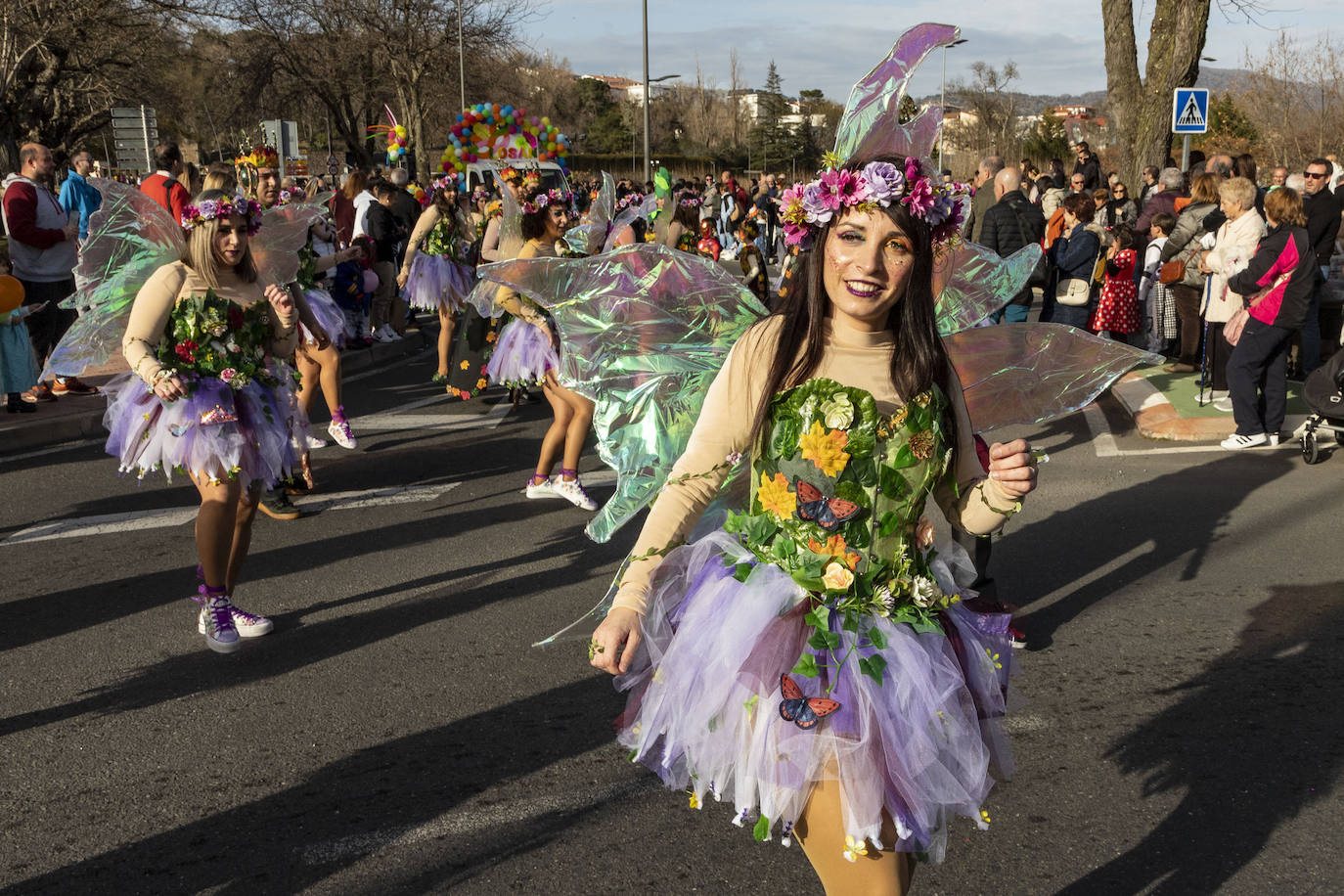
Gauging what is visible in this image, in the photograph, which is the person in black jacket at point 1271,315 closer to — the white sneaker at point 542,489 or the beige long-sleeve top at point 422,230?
the white sneaker at point 542,489

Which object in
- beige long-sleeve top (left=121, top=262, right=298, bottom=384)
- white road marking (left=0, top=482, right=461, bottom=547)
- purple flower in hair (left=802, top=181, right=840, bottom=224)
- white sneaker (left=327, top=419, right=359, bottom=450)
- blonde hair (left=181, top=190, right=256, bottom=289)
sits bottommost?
white road marking (left=0, top=482, right=461, bottom=547)

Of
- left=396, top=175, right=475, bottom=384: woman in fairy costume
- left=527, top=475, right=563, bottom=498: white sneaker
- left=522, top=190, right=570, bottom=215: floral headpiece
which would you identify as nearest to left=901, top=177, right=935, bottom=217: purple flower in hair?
left=527, top=475, right=563, bottom=498: white sneaker

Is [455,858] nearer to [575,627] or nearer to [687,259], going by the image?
[575,627]

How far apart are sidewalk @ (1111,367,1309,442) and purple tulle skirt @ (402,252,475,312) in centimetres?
667

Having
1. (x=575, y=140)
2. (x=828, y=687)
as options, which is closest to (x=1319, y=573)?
(x=828, y=687)

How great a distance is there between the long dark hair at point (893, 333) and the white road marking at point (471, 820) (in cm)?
176

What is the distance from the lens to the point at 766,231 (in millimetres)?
26766

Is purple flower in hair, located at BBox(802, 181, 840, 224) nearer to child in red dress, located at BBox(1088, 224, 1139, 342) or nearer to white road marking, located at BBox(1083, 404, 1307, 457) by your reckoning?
white road marking, located at BBox(1083, 404, 1307, 457)

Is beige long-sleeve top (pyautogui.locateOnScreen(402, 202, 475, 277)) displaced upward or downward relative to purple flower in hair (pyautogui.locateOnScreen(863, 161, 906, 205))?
downward

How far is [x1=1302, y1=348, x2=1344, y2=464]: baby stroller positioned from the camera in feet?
26.7

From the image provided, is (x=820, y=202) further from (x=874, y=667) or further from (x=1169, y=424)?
(x=1169, y=424)

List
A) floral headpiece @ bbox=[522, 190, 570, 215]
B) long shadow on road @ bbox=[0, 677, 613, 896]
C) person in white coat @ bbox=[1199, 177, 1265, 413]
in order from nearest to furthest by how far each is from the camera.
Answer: long shadow on road @ bbox=[0, 677, 613, 896] → floral headpiece @ bbox=[522, 190, 570, 215] → person in white coat @ bbox=[1199, 177, 1265, 413]

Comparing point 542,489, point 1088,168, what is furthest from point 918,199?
point 1088,168

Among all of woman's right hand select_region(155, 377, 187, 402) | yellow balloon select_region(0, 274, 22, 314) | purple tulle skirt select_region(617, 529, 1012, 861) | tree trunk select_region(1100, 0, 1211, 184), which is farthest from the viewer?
tree trunk select_region(1100, 0, 1211, 184)
